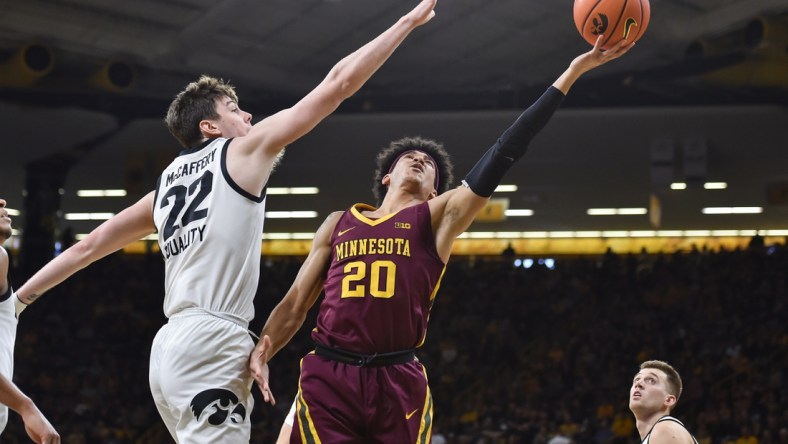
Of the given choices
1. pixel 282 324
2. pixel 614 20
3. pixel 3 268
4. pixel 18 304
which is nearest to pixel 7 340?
pixel 18 304

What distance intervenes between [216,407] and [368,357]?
78 cm

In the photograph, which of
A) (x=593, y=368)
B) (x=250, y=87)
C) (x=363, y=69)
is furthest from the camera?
(x=593, y=368)

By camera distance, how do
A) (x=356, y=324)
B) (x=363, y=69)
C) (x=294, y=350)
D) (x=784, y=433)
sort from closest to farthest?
(x=363, y=69)
(x=356, y=324)
(x=784, y=433)
(x=294, y=350)

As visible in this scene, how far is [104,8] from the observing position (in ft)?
47.4

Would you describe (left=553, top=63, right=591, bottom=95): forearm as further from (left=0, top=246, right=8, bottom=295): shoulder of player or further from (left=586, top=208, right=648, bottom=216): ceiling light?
(left=586, top=208, right=648, bottom=216): ceiling light

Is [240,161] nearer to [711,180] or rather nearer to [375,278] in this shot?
[375,278]

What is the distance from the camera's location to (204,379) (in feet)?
11.8

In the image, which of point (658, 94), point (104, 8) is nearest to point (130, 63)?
point (104, 8)

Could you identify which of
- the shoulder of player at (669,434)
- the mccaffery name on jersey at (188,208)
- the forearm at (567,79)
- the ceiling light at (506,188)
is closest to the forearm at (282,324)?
the mccaffery name on jersey at (188,208)

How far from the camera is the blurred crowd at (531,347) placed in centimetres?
1667

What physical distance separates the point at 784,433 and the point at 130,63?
450 inches

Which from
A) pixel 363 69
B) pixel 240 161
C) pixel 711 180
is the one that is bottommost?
pixel 240 161

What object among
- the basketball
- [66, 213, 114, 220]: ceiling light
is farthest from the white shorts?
[66, 213, 114, 220]: ceiling light

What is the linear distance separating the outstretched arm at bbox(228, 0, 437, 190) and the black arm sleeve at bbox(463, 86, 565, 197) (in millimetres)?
658
